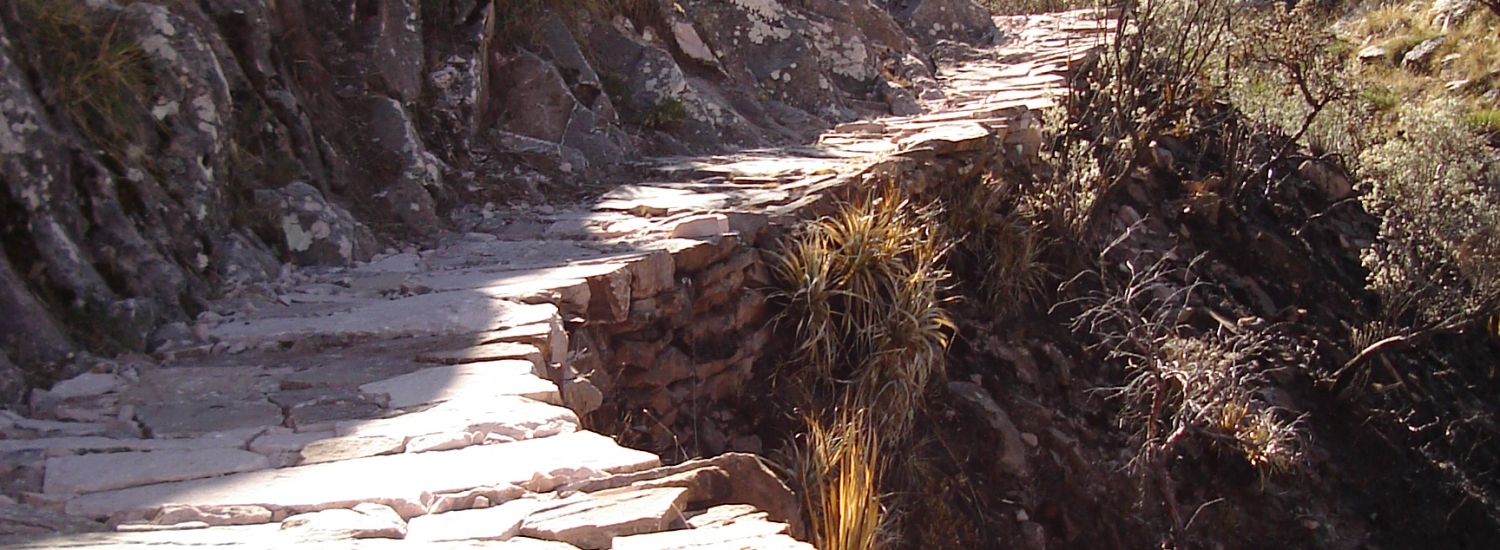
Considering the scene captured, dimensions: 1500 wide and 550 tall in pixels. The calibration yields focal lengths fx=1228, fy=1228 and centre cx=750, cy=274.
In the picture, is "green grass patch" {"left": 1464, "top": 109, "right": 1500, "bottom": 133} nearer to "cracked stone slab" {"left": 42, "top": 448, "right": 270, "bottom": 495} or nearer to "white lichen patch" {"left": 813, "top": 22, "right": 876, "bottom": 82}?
"white lichen patch" {"left": 813, "top": 22, "right": 876, "bottom": 82}

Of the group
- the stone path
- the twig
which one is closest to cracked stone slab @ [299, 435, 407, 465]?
the stone path

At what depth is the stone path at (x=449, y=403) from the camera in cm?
202

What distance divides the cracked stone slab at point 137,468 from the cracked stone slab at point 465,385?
1.25ft

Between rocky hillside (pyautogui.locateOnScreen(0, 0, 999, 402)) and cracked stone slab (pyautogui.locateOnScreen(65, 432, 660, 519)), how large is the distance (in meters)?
0.68

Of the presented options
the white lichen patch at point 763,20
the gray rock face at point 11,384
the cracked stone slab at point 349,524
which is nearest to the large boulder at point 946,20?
the white lichen patch at point 763,20

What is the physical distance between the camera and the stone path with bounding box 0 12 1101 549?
2018 millimetres

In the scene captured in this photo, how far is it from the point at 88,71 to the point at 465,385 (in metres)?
1.43

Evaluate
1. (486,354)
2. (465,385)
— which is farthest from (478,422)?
(486,354)

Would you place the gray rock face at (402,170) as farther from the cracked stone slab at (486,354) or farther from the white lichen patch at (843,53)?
the white lichen patch at (843,53)

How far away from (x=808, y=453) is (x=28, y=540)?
240cm

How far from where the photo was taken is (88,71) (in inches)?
126

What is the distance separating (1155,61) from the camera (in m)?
7.68

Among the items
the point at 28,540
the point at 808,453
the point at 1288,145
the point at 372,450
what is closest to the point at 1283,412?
the point at 1288,145

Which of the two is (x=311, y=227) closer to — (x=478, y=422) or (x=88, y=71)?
(x=88, y=71)
